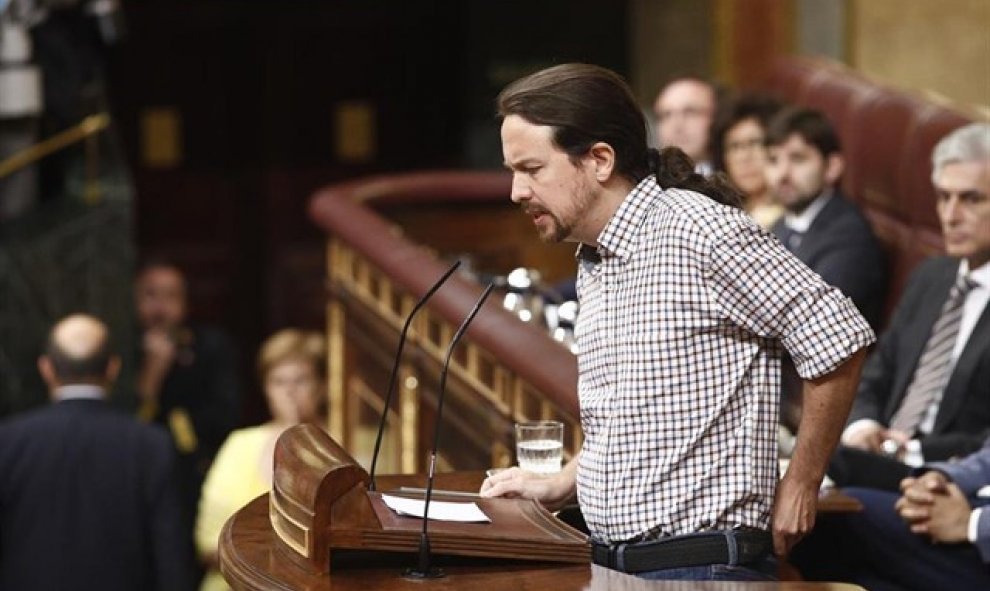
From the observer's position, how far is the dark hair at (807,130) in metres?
5.58

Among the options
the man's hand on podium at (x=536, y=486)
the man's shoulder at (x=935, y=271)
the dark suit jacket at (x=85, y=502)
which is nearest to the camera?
the man's hand on podium at (x=536, y=486)

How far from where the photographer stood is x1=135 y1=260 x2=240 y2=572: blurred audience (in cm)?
811

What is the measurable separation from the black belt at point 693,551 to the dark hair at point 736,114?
2.94m

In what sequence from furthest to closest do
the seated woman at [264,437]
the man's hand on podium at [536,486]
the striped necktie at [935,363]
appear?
the seated woman at [264,437] → the striped necktie at [935,363] → the man's hand on podium at [536,486]

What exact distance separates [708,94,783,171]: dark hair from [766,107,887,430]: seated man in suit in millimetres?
213

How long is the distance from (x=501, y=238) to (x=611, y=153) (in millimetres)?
4635

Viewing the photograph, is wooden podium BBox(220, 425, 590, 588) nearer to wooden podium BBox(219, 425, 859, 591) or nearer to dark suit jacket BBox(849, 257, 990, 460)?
wooden podium BBox(219, 425, 859, 591)

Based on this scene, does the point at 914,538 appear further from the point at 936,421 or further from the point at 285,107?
the point at 285,107

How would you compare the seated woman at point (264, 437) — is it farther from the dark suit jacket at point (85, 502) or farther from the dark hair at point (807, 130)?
the dark hair at point (807, 130)

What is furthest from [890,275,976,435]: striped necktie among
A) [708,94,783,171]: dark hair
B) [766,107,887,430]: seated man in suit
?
[708,94,783,171]: dark hair

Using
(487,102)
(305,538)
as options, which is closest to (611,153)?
(305,538)

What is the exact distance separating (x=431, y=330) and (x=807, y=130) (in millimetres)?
1155

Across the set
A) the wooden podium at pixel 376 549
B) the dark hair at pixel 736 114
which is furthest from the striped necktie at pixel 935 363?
the wooden podium at pixel 376 549

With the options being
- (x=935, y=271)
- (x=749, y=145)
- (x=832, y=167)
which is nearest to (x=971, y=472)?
(x=935, y=271)
